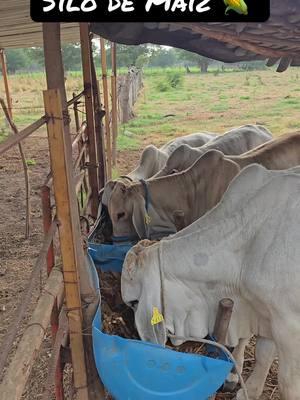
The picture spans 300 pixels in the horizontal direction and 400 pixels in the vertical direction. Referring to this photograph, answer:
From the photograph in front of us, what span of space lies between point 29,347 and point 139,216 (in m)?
2.18

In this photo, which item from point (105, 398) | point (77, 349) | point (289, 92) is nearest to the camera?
point (77, 349)

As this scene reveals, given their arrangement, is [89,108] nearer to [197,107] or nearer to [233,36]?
[233,36]

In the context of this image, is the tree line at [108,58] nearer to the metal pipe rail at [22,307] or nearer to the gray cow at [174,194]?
the gray cow at [174,194]

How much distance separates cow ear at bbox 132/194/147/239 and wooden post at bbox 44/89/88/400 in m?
1.52

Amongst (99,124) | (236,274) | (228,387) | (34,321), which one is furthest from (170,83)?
(34,321)

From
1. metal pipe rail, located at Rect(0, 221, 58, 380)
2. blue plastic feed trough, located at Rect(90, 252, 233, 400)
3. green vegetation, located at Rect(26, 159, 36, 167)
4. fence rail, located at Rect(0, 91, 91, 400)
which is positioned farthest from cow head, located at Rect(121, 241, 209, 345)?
green vegetation, located at Rect(26, 159, 36, 167)

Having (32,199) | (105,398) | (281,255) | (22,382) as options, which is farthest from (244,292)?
(32,199)

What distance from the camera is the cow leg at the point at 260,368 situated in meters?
2.86

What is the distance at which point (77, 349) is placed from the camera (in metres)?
2.29

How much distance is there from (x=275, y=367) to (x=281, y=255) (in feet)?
3.80

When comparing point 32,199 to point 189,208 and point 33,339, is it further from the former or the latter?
point 33,339

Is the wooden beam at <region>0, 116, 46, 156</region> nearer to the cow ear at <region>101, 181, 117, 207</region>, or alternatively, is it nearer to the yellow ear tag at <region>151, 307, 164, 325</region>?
the yellow ear tag at <region>151, 307, 164, 325</region>

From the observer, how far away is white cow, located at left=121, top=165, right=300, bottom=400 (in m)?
2.38

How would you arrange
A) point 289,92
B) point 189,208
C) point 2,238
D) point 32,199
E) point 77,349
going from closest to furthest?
point 77,349 < point 189,208 < point 2,238 < point 32,199 < point 289,92
